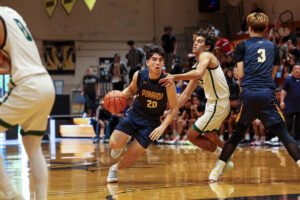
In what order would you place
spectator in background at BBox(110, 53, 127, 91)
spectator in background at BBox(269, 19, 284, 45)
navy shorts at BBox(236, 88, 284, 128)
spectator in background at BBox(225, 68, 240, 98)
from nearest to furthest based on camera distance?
navy shorts at BBox(236, 88, 284, 128) → spectator in background at BBox(225, 68, 240, 98) → spectator in background at BBox(269, 19, 284, 45) → spectator in background at BBox(110, 53, 127, 91)

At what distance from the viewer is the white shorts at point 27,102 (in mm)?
3227

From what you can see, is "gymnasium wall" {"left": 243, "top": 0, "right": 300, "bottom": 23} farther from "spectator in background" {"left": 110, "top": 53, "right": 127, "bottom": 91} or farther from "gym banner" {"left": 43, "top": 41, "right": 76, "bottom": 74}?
"gym banner" {"left": 43, "top": 41, "right": 76, "bottom": 74}

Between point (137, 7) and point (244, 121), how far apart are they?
17.6 meters

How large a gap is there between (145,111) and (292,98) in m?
5.94

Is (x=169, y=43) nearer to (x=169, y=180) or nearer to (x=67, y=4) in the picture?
(x=67, y=4)

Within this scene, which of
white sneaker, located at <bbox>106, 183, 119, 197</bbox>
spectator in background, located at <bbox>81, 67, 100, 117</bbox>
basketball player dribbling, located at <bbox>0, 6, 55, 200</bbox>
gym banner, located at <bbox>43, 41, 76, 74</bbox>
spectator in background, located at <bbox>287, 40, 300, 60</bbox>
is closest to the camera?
basketball player dribbling, located at <bbox>0, 6, 55, 200</bbox>

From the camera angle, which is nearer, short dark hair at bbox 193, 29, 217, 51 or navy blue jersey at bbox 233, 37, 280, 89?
navy blue jersey at bbox 233, 37, 280, 89

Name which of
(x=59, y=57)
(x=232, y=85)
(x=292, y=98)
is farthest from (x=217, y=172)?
(x=59, y=57)

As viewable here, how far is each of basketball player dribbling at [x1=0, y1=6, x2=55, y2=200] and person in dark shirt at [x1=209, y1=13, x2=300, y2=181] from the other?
2.36 metres

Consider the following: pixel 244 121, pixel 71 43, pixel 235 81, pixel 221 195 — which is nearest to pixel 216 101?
pixel 244 121

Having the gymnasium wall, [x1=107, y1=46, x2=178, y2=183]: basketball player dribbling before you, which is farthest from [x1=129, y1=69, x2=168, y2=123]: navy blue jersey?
the gymnasium wall

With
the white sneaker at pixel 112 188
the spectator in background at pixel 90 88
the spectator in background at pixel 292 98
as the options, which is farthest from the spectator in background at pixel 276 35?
the white sneaker at pixel 112 188

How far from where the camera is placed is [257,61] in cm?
512

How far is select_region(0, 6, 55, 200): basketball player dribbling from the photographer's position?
10.6 feet
